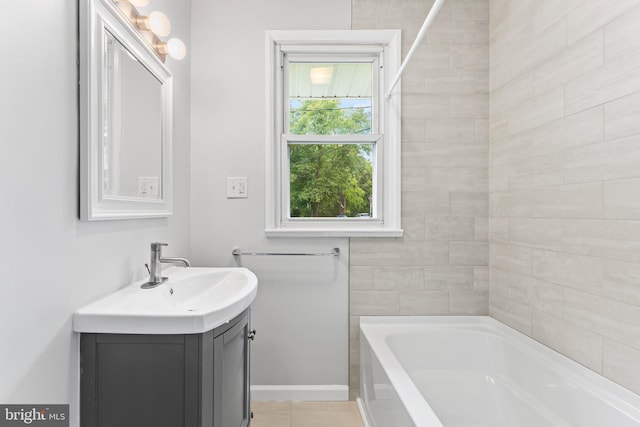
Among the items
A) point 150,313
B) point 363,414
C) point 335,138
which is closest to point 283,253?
point 335,138

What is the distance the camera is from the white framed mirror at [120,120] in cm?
104

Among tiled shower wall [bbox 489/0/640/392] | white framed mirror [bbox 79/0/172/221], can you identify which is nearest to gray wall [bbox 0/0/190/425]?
white framed mirror [bbox 79/0/172/221]

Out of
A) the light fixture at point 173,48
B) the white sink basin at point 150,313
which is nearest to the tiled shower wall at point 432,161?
the white sink basin at point 150,313

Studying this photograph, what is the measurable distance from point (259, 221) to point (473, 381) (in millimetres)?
1450

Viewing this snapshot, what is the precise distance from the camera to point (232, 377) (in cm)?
125

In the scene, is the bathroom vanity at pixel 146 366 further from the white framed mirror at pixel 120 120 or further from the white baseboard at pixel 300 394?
the white baseboard at pixel 300 394

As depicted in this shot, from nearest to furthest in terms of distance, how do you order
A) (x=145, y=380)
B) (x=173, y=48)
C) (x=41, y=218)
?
1. (x=41, y=218)
2. (x=145, y=380)
3. (x=173, y=48)

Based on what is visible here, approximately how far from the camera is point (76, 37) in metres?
1.03

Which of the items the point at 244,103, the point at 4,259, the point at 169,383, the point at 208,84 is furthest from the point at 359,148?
the point at 4,259

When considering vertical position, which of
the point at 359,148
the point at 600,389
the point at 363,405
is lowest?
the point at 363,405

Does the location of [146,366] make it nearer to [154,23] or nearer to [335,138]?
[154,23]

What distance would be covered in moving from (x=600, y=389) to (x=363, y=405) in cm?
108

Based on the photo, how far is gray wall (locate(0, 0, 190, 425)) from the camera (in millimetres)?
789

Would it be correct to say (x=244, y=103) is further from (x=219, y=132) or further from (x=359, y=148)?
(x=359, y=148)
